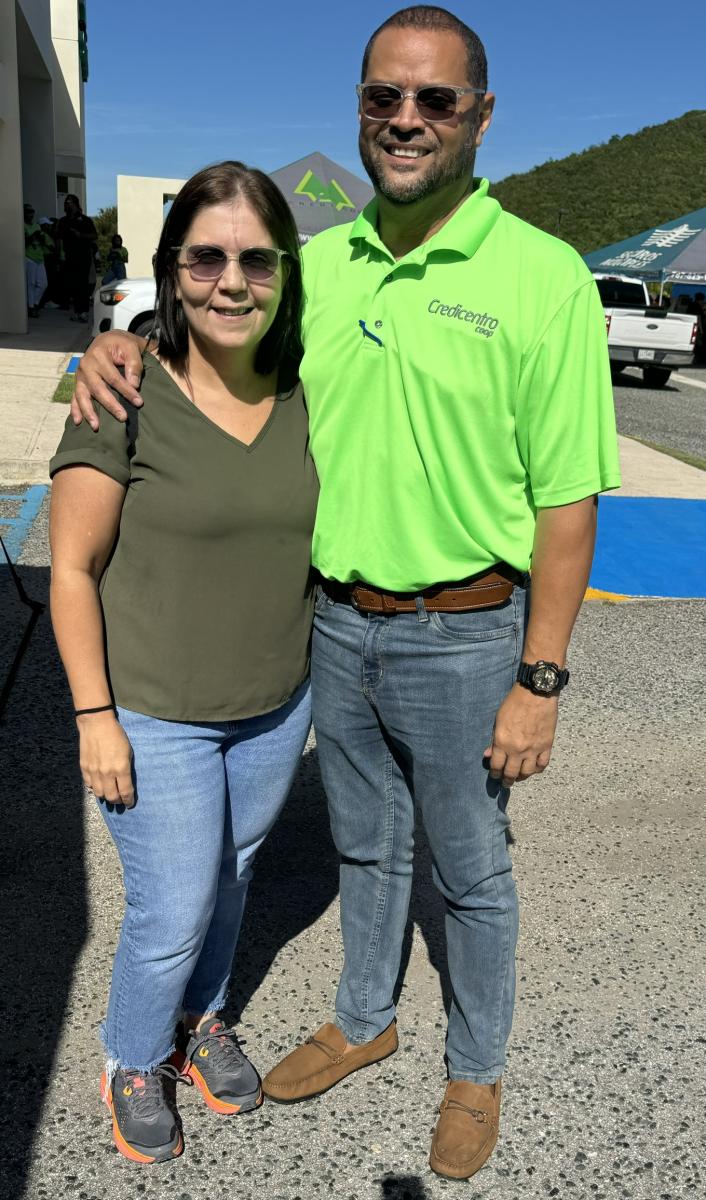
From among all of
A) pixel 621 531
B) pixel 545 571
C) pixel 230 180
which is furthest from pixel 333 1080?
pixel 621 531

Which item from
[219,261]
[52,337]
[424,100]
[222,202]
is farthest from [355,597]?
[52,337]

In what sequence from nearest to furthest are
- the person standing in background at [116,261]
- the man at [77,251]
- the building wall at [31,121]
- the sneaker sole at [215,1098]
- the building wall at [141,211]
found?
the sneaker sole at [215,1098]
the building wall at [31,121]
the man at [77,251]
the person standing in background at [116,261]
the building wall at [141,211]

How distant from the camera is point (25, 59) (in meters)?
23.4

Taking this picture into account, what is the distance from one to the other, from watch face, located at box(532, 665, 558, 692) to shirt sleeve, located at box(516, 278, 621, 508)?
1.07 ft

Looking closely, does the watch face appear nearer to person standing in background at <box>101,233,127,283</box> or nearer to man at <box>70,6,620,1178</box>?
man at <box>70,6,620,1178</box>

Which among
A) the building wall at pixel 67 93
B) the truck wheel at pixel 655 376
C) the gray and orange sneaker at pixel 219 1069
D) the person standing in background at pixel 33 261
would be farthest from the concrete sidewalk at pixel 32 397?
the building wall at pixel 67 93

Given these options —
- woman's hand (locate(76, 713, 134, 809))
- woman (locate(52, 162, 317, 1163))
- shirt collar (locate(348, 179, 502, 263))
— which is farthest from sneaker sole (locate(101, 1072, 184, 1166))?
shirt collar (locate(348, 179, 502, 263))

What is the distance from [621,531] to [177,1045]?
6095mm

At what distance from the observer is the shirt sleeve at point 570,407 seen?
1844 millimetres

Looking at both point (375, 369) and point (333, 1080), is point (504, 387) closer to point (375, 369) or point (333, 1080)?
point (375, 369)

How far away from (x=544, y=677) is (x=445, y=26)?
125cm

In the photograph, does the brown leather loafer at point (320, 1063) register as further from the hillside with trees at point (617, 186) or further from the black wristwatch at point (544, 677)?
the hillside with trees at point (617, 186)

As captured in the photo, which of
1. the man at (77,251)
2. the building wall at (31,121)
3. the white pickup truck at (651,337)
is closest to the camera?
the building wall at (31,121)

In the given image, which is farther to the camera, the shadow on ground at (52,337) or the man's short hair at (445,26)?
the shadow on ground at (52,337)
